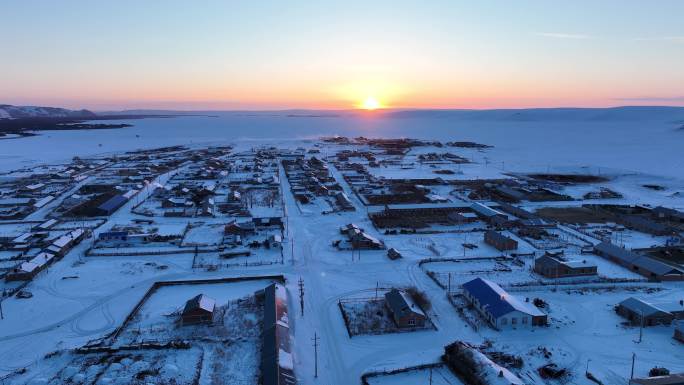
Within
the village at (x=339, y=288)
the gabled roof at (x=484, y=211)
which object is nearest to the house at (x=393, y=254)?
the village at (x=339, y=288)

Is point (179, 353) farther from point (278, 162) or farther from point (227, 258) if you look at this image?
point (278, 162)

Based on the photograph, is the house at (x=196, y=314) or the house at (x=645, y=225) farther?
the house at (x=645, y=225)

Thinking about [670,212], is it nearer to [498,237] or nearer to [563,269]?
[498,237]

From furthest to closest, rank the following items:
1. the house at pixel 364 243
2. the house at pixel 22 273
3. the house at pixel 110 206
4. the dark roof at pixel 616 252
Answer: the house at pixel 110 206
the house at pixel 364 243
the dark roof at pixel 616 252
the house at pixel 22 273

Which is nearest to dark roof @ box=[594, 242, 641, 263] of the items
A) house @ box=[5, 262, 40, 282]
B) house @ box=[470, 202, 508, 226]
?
house @ box=[470, 202, 508, 226]

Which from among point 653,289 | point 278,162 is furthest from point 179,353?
point 278,162

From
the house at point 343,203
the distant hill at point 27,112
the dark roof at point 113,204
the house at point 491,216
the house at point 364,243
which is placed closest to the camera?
the house at point 364,243

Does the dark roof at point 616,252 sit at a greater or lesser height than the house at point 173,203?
lesser

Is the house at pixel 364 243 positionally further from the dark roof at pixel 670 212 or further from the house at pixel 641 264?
the dark roof at pixel 670 212
